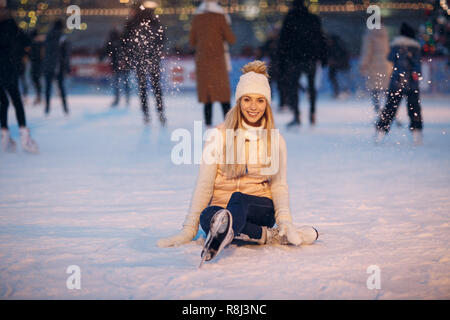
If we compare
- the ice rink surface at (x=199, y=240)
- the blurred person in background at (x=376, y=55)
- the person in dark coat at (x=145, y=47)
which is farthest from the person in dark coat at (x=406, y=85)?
the person in dark coat at (x=145, y=47)

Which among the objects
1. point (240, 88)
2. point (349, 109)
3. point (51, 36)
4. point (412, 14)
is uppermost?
point (412, 14)

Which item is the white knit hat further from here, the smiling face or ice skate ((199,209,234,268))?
ice skate ((199,209,234,268))

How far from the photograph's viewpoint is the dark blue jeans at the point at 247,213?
2.42 m

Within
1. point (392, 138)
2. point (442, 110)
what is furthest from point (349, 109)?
point (392, 138)

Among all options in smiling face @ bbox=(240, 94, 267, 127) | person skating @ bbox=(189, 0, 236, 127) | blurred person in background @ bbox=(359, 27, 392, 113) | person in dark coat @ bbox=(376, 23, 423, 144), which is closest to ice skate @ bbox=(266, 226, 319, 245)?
smiling face @ bbox=(240, 94, 267, 127)

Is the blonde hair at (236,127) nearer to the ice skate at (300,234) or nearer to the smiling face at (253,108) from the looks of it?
the smiling face at (253,108)

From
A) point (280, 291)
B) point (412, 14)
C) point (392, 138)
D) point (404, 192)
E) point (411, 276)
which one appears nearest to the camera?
point (280, 291)

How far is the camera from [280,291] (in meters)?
2.04

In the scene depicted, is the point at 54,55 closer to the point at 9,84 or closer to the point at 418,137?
the point at 9,84

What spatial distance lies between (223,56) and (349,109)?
522 centimetres

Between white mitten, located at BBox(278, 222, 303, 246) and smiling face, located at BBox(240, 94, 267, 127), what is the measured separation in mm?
540

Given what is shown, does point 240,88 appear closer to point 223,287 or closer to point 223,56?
point 223,287

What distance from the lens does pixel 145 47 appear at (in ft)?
28.6

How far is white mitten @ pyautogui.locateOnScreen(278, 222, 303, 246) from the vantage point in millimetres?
2512
